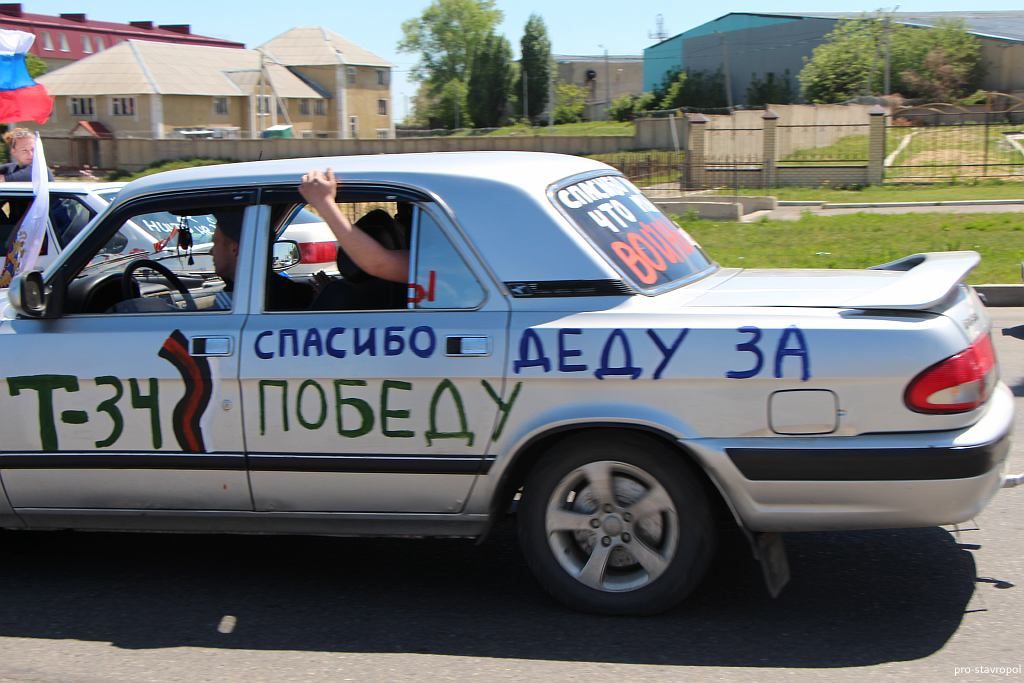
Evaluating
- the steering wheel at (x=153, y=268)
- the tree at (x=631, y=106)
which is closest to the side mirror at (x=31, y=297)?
the steering wheel at (x=153, y=268)

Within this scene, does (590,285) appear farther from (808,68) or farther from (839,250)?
(808,68)

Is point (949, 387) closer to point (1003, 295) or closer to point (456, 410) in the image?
point (456, 410)

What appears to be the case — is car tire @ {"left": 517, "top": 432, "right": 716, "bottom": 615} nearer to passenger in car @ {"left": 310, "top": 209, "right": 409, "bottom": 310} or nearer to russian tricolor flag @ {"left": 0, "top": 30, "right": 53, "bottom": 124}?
passenger in car @ {"left": 310, "top": 209, "right": 409, "bottom": 310}

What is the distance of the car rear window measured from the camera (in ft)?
14.0

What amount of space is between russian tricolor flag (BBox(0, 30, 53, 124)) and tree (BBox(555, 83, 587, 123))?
4291 inches

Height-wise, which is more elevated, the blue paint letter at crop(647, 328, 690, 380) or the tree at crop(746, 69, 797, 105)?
the tree at crop(746, 69, 797, 105)

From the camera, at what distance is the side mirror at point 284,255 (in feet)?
15.2

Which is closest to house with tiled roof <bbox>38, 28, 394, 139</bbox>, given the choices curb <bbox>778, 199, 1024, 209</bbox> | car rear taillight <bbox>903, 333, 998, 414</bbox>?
curb <bbox>778, 199, 1024, 209</bbox>

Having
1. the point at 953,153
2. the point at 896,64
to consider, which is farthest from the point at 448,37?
the point at 953,153

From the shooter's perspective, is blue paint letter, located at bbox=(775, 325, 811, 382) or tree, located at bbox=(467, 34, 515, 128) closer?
blue paint letter, located at bbox=(775, 325, 811, 382)

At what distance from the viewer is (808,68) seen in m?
80.5

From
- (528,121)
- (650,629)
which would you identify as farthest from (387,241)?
(528,121)

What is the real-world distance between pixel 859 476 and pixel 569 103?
123 meters

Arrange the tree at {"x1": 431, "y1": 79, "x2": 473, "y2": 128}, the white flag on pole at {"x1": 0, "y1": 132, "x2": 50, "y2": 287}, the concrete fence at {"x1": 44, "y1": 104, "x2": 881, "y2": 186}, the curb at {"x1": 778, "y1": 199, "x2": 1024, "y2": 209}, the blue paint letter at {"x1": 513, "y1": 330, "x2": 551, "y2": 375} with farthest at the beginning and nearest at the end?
1. the tree at {"x1": 431, "y1": 79, "x2": 473, "y2": 128}
2. the concrete fence at {"x1": 44, "y1": 104, "x2": 881, "y2": 186}
3. the curb at {"x1": 778, "y1": 199, "x2": 1024, "y2": 209}
4. the white flag on pole at {"x1": 0, "y1": 132, "x2": 50, "y2": 287}
5. the blue paint letter at {"x1": 513, "y1": 330, "x2": 551, "y2": 375}
